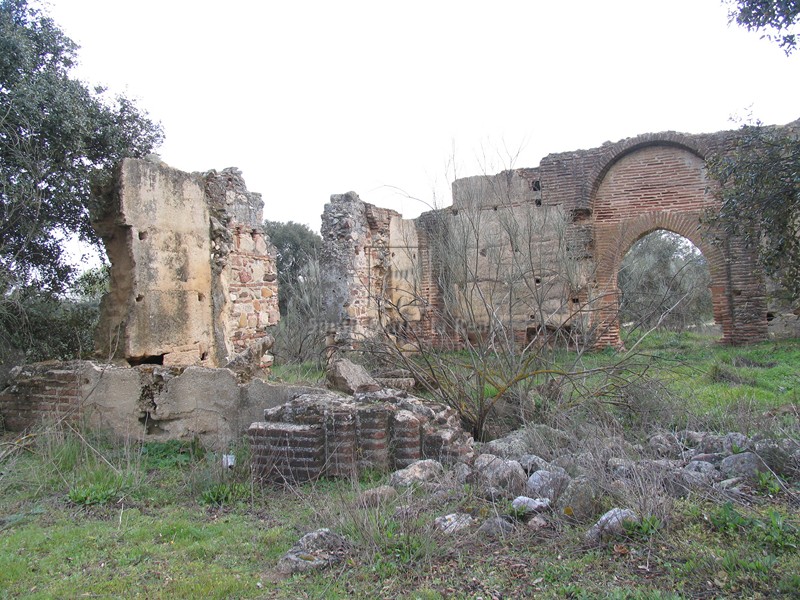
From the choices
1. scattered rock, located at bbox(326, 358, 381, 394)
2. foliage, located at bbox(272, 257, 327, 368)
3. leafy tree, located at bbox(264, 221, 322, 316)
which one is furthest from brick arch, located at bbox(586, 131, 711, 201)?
leafy tree, located at bbox(264, 221, 322, 316)

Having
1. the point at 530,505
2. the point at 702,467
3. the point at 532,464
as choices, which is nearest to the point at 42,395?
the point at 532,464

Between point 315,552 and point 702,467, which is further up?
point 702,467

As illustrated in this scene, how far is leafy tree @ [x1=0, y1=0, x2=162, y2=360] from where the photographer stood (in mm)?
8094

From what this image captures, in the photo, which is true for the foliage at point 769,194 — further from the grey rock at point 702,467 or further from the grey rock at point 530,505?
the grey rock at point 530,505

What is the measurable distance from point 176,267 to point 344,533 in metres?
5.23

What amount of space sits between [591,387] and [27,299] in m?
8.29

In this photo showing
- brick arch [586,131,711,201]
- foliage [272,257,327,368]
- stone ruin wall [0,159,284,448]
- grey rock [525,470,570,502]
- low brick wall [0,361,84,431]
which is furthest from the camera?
brick arch [586,131,711,201]

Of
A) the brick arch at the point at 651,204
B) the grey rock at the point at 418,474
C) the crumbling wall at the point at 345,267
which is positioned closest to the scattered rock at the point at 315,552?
the grey rock at the point at 418,474

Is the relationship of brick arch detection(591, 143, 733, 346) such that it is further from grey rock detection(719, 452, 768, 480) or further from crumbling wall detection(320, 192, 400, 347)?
grey rock detection(719, 452, 768, 480)

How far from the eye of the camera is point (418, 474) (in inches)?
181

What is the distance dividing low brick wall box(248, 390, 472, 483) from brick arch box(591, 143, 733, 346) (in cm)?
921

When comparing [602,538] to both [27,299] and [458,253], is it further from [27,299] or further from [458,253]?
[27,299]

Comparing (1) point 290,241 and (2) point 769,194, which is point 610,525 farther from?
(1) point 290,241

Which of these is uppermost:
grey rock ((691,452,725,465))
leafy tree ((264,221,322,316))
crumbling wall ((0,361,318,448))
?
leafy tree ((264,221,322,316))
